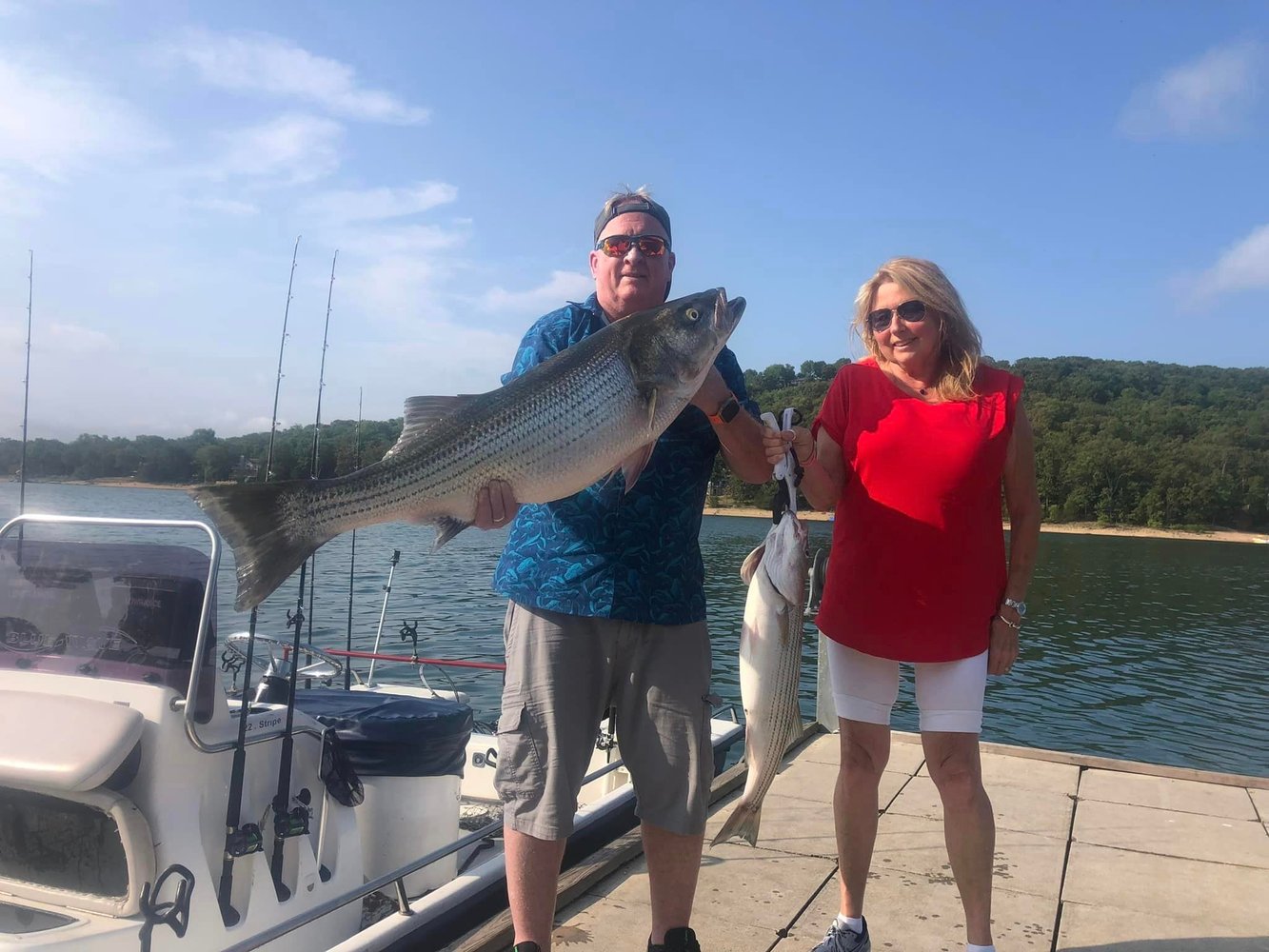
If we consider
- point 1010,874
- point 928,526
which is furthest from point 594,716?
point 1010,874

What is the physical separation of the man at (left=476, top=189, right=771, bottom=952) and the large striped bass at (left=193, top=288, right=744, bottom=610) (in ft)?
0.45

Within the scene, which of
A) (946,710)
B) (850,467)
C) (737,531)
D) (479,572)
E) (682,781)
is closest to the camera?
(682,781)

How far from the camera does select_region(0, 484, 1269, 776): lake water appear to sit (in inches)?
665

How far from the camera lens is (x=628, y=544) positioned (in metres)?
3.14

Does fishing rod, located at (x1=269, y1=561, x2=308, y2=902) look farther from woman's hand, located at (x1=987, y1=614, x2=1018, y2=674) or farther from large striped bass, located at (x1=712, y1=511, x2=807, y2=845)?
woman's hand, located at (x1=987, y1=614, x2=1018, y2=674)

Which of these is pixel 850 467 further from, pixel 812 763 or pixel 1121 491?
pixel 1121 491

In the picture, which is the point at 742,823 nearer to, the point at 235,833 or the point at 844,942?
the point at 844,942

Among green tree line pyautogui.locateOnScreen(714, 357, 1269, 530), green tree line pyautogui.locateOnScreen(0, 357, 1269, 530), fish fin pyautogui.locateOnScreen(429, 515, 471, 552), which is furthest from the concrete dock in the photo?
green tree line pyautogui.locateOnScreen(714, 357, 1269, 530)

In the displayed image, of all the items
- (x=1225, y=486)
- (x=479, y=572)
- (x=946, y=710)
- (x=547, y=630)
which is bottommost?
(x=479, y=572)

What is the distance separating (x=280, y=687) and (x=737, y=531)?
62971 mm

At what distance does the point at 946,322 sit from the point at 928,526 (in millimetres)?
813

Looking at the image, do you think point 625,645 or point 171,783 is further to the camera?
A: point 171,783

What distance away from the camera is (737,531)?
220ft

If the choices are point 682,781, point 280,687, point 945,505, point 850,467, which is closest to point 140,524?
point 280,687
